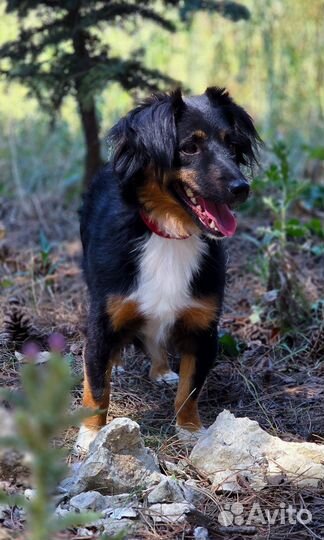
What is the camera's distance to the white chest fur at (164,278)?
3207mm

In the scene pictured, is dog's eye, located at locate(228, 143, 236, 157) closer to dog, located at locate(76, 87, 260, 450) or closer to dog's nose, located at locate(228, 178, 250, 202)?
dog, located at locate(76, 87, 260, 450)

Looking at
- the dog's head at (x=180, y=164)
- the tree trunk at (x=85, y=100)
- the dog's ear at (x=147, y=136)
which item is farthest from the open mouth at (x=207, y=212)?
the tree trunk at (x=85, y=100)

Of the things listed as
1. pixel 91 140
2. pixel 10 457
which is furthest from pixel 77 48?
pixel 10 457

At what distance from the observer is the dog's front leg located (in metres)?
3.38

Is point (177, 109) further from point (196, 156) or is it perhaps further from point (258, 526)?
point (258, 526)

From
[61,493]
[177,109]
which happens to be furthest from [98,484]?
[177,109]

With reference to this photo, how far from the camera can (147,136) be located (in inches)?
122

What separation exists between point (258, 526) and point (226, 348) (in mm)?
1714

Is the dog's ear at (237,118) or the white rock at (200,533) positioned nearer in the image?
the white rock at (200,533)

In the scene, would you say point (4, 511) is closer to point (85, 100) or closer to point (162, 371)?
point (162, 371)

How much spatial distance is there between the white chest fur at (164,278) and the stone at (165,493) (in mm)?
856

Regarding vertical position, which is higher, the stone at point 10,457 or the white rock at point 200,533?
the stone at point 10,457

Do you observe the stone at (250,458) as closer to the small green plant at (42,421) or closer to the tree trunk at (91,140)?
the small green plant at (42,421)

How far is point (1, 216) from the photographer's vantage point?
23.2 ft
